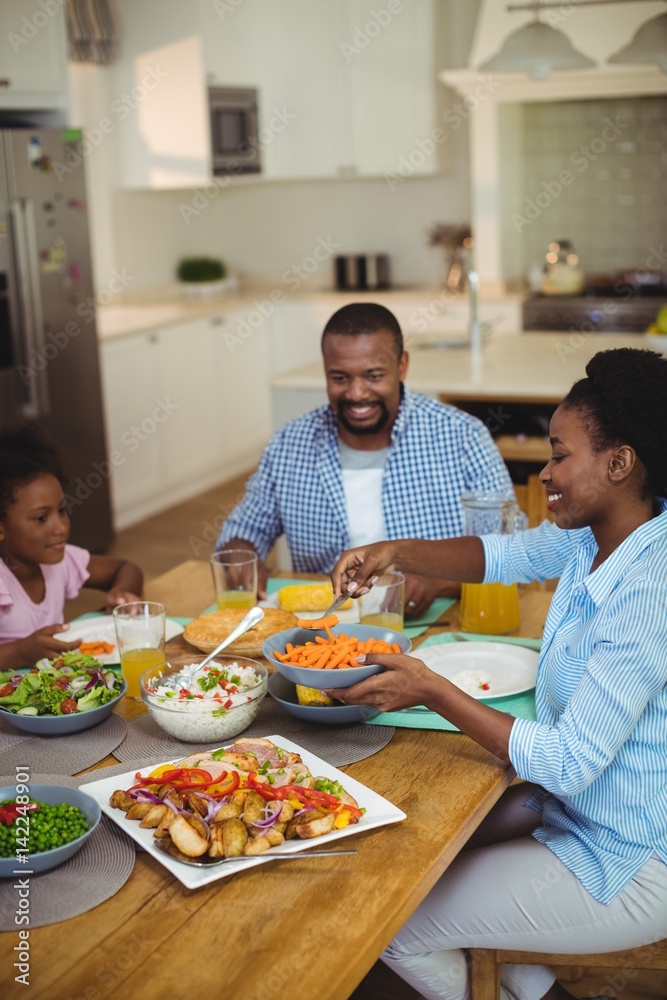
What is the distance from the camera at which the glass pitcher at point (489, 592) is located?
202 cm

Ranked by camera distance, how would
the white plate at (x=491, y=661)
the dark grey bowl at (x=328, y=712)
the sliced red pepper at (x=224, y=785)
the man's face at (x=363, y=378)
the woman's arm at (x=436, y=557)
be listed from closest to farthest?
1. the sliced red pepper at (x=224, y=785)
2. the dark grey bowl at (x=328, y=712)
3. the white plate at (x=491, y=661)
4. the woman's arm at (x=436, y=557)
5. the man's face at (x=363, y=378)

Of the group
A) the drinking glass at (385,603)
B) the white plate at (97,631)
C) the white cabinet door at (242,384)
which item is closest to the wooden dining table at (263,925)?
the drinking glass at (385,603)

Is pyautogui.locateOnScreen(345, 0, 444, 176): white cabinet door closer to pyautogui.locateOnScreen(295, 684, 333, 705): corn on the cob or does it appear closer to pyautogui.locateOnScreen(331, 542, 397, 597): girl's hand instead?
pyautogui.locateOnScreen(331, 542, 397, 597): girl's hand

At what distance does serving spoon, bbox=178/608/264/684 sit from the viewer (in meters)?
1.69

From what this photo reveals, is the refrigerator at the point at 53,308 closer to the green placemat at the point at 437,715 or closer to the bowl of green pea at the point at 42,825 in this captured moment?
the green placemat at the point at 437,715

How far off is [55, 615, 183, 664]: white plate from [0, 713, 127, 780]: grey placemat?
313mm

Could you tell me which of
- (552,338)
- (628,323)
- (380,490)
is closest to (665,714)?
(380,490)

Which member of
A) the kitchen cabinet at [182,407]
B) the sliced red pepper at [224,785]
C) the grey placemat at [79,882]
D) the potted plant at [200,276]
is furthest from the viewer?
the potted plant at [200,276]

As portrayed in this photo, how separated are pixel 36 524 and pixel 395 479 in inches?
31.5

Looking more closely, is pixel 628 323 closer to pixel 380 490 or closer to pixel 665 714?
pixel 380 490

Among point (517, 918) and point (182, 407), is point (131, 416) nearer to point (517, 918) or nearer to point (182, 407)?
point (182, 407)

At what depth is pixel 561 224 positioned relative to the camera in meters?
6.01

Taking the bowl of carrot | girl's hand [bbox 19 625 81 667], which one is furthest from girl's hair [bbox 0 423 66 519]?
the bowl of carrot

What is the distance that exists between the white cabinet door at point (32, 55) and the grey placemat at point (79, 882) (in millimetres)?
3724
